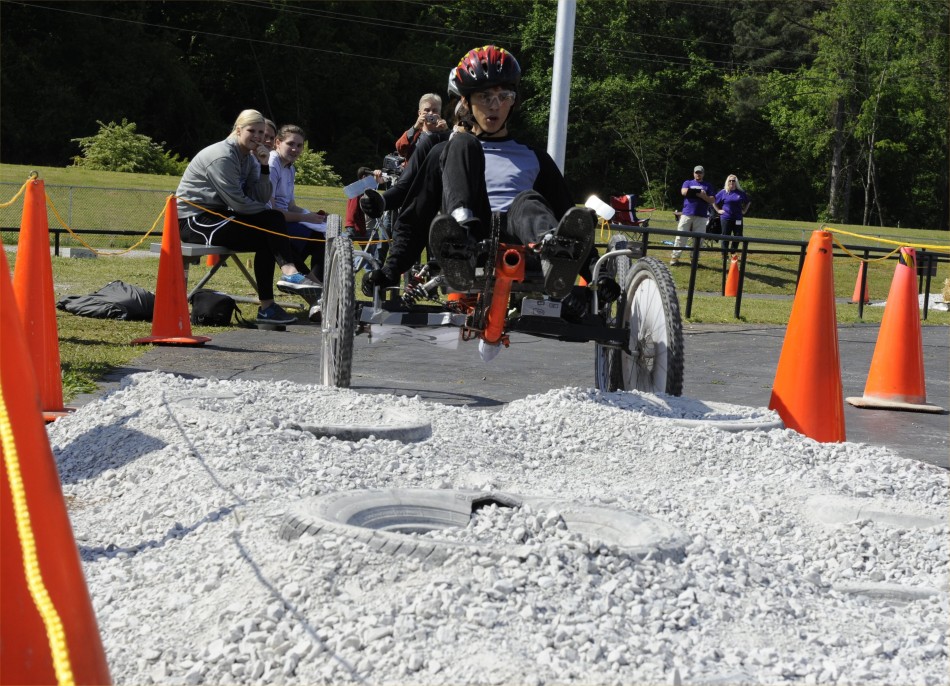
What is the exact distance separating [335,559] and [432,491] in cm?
75

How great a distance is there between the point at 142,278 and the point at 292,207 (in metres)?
3.81

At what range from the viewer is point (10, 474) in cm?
225

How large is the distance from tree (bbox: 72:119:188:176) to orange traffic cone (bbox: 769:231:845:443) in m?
33.6

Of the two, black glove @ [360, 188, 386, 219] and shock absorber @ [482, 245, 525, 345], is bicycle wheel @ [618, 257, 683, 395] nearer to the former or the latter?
shock absorber @ [482, 245, 525, 345]

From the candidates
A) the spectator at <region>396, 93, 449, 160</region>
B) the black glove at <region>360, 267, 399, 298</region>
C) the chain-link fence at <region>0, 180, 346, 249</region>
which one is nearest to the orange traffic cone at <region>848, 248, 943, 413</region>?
the black glove at <region>360, 267, 399, 298</region>

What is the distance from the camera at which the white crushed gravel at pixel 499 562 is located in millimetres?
2863

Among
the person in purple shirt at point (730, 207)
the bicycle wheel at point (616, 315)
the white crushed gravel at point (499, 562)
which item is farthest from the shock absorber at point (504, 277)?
the person in purple shirt at point (730, 207)

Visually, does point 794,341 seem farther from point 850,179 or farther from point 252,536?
point 850,179

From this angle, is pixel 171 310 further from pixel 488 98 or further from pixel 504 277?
pixel 504 277

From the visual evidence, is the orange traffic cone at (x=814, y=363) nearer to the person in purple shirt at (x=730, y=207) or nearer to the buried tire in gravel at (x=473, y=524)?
the buried tire in gravel at (x=473, y=524)

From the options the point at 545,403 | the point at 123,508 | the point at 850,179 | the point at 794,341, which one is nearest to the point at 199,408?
the point at 123,508

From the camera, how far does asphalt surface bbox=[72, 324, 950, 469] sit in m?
7.39

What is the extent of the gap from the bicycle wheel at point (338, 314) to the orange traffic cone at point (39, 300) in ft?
4.58

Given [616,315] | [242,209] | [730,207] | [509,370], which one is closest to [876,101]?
[730,207]
